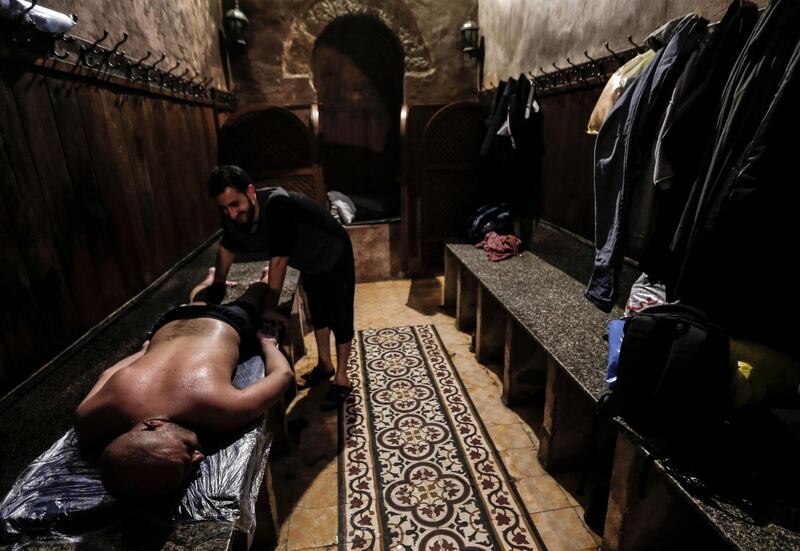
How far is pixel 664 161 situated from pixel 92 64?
2890 millimetres

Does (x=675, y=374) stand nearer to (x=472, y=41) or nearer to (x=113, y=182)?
(x=113, y=182)

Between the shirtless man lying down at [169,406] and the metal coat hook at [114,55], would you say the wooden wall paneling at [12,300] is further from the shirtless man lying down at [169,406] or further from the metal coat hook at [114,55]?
the metal coat hook at [114,55]

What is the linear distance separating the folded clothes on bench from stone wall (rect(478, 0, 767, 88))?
287 centimetres

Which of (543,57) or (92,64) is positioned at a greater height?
(543,57)

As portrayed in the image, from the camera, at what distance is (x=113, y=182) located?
95.0 inches

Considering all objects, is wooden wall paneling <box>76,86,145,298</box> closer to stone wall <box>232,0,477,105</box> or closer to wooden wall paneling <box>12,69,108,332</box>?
wooden wall paneling <box>12,69,108,332</box>

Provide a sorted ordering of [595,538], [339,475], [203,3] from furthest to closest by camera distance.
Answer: [203,3]
[339,475]
[595,538]

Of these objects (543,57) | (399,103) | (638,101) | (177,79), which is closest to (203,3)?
(177,79)

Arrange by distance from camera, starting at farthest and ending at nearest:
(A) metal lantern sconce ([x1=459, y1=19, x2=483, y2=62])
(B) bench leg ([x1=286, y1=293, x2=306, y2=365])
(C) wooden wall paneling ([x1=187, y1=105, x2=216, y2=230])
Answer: (A) metal lantern sconce ([x1=459, y1=19, x2=483, y2=62]), (C) wooden wall paneling ([x1=187, y1=105, x2=216, y2=230]), (B) bench leg ([x1=286, y1=293, x2=306, y2=365])

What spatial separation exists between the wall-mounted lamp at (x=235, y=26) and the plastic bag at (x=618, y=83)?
435 cm

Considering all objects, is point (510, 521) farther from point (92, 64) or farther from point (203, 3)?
point (203, 3)

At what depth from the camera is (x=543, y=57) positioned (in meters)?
3.91

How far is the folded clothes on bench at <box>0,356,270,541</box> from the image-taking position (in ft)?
4.57

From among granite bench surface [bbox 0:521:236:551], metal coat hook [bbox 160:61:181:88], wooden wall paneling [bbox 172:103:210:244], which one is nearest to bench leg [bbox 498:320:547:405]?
granite bench surface [bbox 0:521:236:551]
